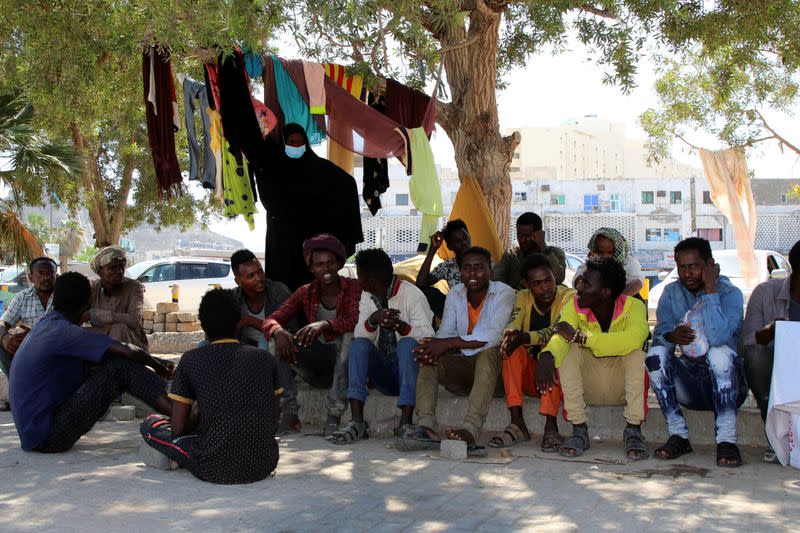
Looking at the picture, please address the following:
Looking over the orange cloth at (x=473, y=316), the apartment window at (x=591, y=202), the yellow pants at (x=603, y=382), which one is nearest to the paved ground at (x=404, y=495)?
the yellow pants at (x=603, y=382)

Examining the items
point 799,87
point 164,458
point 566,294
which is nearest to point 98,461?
point 164,458

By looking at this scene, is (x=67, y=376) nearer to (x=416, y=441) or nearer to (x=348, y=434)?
(x=348, y=434)

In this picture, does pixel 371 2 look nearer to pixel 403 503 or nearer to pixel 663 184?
pixel 403 503

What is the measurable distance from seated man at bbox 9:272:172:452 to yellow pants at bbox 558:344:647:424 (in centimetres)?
244

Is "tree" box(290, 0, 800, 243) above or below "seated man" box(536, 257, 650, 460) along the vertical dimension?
above

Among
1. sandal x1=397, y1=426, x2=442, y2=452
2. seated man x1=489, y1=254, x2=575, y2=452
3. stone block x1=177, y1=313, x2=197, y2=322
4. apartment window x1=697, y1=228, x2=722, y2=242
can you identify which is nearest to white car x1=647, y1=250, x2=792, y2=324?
stone block x1=177, y1=313, x2=197, y2=322

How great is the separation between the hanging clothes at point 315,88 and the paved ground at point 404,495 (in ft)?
11.5

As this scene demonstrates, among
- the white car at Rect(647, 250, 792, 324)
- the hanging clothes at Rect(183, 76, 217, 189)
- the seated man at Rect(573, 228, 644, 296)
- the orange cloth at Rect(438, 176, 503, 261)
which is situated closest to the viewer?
the seated man at Rect(573, 228, 644, 296)

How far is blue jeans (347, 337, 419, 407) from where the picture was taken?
555 cm

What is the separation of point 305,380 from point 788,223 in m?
43.0

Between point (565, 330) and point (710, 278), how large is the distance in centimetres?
95

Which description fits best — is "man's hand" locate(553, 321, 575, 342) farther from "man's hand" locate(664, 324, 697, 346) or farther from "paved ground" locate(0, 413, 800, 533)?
"paved ground" locate(0, 413, 800, 533)

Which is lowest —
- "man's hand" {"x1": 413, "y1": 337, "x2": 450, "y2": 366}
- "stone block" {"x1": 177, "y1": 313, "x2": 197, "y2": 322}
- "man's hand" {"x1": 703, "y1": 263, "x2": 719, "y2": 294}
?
"stone block" {"x1": 177, "y1": 313, "x2": 197, "y2": 322}

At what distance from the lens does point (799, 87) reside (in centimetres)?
1400
